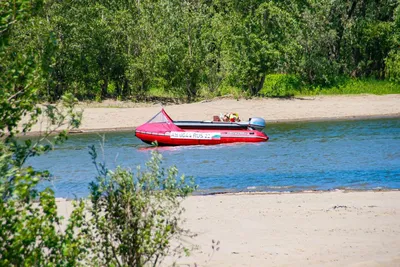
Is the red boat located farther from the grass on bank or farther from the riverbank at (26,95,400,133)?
Answer: the grass on bank

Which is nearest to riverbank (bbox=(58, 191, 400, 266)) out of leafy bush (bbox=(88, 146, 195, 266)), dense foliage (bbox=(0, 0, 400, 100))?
leafy bush (bbox=(88, 146, 195, 266))

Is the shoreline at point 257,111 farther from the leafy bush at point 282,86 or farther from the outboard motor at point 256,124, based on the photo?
the outboard motor at point 256,124

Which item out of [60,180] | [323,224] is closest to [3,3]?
[323,224]

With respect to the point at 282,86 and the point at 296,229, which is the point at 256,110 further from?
the point at 296,229

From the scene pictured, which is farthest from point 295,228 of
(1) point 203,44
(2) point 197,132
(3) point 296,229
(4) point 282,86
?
(1) point 203,44

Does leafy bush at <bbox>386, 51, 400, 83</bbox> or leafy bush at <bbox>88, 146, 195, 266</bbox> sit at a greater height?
leafy bush at <bbox>88, 146, 195, 266</bbox>

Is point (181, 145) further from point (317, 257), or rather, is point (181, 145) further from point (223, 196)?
point (317, 257)

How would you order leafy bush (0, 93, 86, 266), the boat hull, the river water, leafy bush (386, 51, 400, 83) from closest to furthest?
leafy bush (0, 93, 86, 266)
the river water
the boat hull
leafy bush (386, 51, 400, 83)

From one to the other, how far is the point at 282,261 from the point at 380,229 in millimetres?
2659

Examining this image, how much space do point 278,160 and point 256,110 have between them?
15.9 metres

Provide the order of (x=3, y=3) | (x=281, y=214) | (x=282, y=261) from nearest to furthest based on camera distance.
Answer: (x=3, y=3) < (x=282, y=261) < (x=281, y=214)

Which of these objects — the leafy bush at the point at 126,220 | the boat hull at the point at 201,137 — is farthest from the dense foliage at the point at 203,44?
the leafy bush at the point at 126,220

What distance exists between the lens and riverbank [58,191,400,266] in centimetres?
1161

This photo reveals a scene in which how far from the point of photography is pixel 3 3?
7875mm
